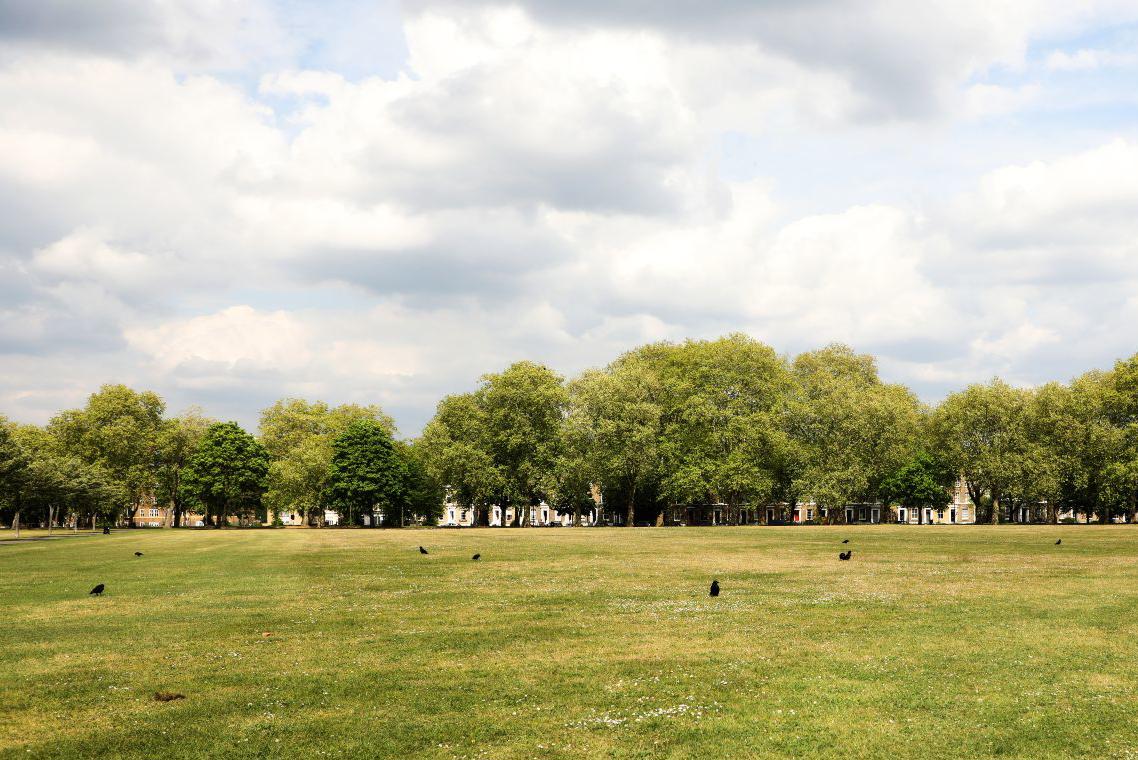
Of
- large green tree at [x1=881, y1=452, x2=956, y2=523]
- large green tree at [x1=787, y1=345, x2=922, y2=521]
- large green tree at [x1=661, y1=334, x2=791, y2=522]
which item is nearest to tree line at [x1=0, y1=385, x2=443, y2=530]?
large green tree at [x1=661, y1=334, x2=791, y2=522]

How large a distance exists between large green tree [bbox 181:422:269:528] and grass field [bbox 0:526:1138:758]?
4424 inches

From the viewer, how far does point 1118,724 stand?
14.7 m

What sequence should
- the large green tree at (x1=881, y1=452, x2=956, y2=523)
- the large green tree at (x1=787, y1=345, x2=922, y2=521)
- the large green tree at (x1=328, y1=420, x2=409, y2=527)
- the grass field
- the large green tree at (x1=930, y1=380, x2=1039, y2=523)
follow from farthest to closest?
the large green tree at (x1=881, y1=452, x2=956, y2=523) < the large green tree at (x1=328, y1=420, x2=409, y2=527) < the large green tree at (x1=930, y1=380, x2=1039, y2=523) < the large green tree at (x1=787, y1=345, x2=922, y2=521) < the grass field

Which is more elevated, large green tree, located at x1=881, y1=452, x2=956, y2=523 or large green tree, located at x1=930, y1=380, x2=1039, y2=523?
large green tree, located at x1=930, y1=380, x2=1039, y2=523

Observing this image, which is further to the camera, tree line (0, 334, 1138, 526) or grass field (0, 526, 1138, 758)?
tree line (0, 334, 1138, 526)

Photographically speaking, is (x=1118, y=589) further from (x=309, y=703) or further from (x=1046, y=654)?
(x=309, y=703)

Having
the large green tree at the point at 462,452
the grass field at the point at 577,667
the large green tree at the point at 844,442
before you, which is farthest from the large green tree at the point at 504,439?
the grass field at the point at 577,667

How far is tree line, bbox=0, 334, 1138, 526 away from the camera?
4685 inches

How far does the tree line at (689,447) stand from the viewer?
119m

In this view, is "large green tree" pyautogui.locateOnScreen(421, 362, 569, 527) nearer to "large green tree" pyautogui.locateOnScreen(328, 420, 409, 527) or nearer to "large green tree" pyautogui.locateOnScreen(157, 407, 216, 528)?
"large green tree" pyautogui.locateOnScreen(328, 420, 409, 527)

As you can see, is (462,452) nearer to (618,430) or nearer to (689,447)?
(618,430)

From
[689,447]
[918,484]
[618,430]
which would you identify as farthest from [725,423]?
[918,484]

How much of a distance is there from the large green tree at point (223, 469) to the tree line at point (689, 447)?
33cm

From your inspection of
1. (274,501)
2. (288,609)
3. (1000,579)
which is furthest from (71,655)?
(274,501)
